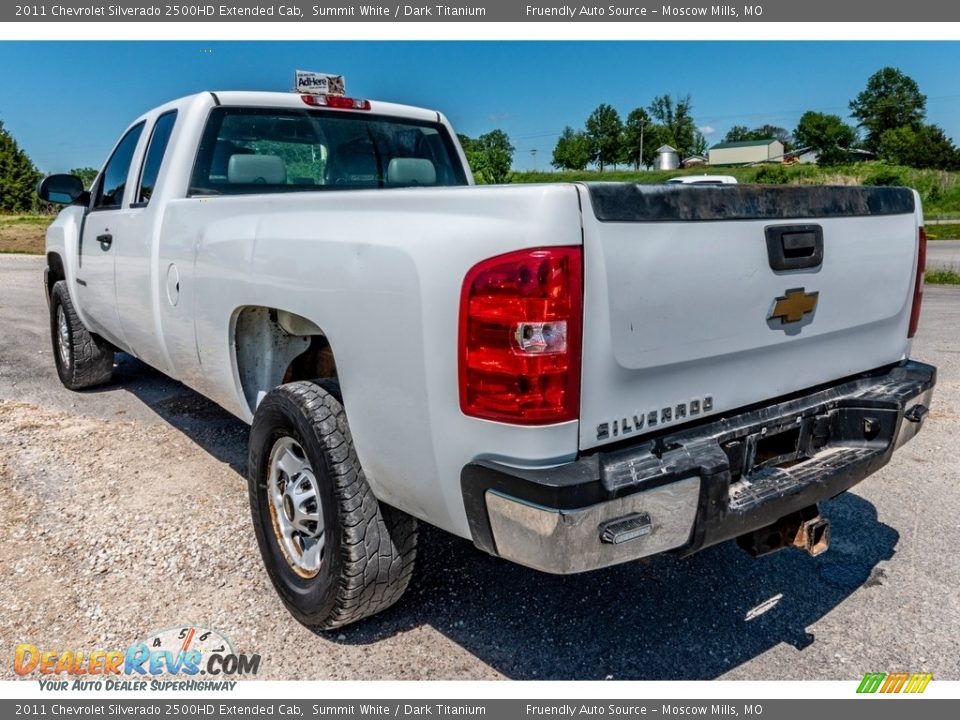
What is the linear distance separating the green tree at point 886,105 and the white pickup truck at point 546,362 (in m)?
100.0

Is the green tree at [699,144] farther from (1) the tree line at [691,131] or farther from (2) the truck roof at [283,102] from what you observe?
(2) the truck roof at [283,102]

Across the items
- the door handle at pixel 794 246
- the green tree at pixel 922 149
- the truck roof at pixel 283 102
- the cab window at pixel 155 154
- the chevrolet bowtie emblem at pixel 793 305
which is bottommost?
the chevrolet bowtie emblem at pixel 793 305

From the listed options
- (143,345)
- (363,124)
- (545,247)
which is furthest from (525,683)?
(363,124)

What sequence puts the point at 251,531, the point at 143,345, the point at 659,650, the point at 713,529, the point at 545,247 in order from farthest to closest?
1. the point at 143,345
2. the point at 251,531
3. the point at 659,650
4. the point at 713,529
5. the point at 545,247

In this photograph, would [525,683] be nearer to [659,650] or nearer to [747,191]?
[659,650]

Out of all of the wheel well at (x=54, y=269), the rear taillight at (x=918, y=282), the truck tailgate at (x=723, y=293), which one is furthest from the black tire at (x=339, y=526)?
the wheel well at (x=54, y=269)

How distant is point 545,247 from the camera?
1.95 meters

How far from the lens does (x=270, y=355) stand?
3.36 m

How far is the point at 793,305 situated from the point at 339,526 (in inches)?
64.3

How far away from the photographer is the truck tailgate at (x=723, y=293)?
6.78 feet

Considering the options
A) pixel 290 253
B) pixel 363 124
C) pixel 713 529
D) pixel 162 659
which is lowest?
pixel 162 659

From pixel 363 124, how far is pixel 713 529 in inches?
125

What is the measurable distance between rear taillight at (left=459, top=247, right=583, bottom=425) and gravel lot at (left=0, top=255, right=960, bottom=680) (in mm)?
1140

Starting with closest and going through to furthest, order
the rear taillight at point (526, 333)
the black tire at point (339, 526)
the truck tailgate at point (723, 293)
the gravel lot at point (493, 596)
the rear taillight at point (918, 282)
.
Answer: the rear taillight at point (526, 333)
the truck tailgate at point (723, 293)
the black tire at point (339, 526)
the gravel lot at point (493, 596)
the rear taillight at point (918, 282)
